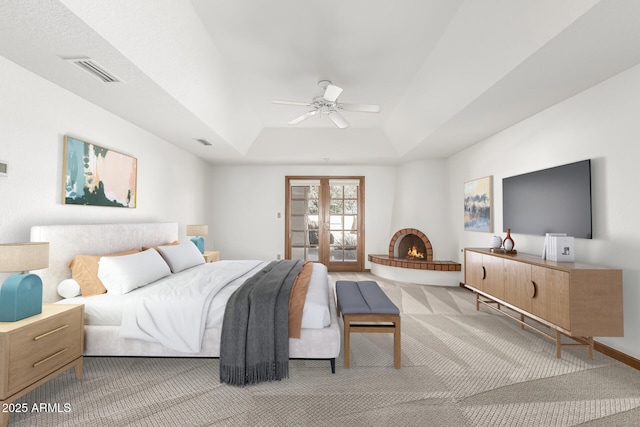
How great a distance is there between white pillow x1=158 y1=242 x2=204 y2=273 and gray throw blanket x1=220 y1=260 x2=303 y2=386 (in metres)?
1.64

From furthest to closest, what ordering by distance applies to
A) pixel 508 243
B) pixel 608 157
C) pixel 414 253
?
pixel 414 253, pixel 508 243, pixel 608 157

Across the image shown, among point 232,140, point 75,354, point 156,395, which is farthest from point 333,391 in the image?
point 232,140

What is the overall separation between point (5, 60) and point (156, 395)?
8.99 feet

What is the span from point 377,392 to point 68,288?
271 cm

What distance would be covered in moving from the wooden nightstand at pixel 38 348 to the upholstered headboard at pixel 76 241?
17.3 inches

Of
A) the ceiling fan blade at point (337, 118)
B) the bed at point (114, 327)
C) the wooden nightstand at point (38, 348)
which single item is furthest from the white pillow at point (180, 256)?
the ceiling fan blade at point (337, 118)

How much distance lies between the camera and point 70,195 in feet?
9.45

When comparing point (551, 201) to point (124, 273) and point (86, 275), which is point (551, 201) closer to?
point (124, 273)

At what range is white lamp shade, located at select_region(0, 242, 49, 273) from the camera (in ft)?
6.11

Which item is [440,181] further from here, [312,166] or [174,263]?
[174,263]

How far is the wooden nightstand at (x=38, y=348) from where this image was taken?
1716 mm

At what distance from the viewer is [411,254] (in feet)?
20.2

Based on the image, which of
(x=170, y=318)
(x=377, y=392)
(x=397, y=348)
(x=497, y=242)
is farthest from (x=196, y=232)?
(x=497, y=242)

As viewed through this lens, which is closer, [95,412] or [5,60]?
[95,412]
